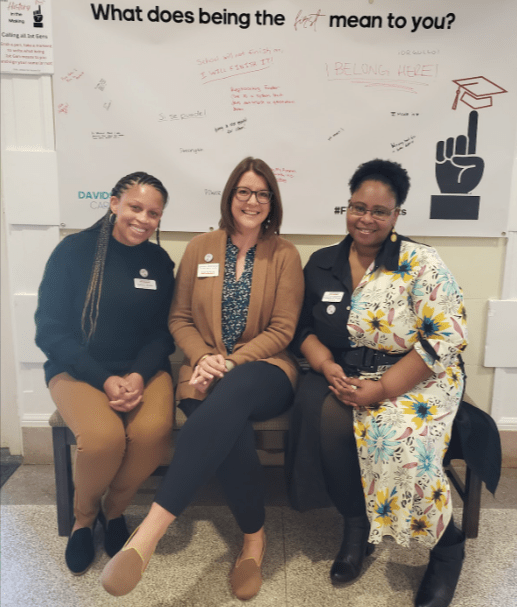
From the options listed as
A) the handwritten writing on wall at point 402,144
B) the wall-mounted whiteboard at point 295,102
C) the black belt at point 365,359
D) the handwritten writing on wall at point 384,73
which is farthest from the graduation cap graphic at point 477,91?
the black belt at point 365,359

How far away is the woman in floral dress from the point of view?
1.52 m

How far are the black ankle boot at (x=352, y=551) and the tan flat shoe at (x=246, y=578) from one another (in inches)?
10.2

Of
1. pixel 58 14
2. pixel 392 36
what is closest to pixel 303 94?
pixel 392 36

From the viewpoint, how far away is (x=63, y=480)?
1.84 m

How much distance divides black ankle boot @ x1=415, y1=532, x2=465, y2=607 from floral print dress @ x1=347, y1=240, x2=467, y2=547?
11 cm

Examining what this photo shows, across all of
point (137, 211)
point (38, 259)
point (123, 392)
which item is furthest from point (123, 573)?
point (38, 259)

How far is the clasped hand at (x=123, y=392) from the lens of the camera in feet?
5.64

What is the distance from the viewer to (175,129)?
2191 mm

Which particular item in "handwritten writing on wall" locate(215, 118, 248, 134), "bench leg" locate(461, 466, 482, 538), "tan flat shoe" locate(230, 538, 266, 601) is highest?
"handwritten writing on wall" locate(215, 118, 248, 134)

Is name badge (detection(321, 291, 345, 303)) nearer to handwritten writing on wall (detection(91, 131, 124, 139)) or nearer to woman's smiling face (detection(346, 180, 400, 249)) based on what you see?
woman's smiling face (detection(346, 180, 400, 249))

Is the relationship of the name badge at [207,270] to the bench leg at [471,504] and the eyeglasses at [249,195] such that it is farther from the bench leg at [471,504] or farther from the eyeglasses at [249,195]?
the bench leg at [471,504]

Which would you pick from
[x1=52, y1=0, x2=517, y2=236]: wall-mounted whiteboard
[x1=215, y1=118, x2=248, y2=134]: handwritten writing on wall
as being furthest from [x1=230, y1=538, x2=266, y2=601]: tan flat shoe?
[x1=215, y1=118, x2=248, y2=134]: handwritten writing on wall

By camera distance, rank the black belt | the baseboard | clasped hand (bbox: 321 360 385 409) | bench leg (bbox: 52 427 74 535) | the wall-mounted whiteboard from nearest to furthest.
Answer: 1. clasped hand (bbox: 321 360 385 409)
2. the black belt
3. bench leg (bbox: 52 427 74 535)
4. the wall-mounted whiteboard
5. the baseboard

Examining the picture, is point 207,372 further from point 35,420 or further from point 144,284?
point 35,420
